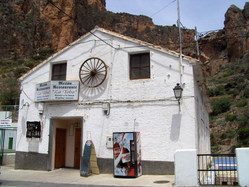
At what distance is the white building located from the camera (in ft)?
35.6

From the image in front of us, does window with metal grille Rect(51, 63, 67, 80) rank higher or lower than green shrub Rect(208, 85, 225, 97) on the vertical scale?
lower

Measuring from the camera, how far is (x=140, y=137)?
36.9 ft

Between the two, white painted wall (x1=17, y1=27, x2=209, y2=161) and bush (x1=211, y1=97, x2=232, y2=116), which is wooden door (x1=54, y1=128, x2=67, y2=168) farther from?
bush (x1=211, y1=97, x2=232, y2=116)

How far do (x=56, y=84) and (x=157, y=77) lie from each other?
16.5 ft

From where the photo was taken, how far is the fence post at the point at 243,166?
769cm

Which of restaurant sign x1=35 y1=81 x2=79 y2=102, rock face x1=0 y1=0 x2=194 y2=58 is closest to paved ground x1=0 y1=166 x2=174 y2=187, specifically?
restaurant sign x1=35 y1=81 x2=79 y2=102

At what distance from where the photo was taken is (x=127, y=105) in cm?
1180

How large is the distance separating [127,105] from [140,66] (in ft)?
6.34

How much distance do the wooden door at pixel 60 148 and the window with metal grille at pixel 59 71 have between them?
275 centimetres

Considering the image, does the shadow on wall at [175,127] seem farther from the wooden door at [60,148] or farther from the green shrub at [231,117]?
the green shrub at [231,117]

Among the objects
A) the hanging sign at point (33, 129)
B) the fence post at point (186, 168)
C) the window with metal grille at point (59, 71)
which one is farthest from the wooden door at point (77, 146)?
the fence post at point (186, 168)

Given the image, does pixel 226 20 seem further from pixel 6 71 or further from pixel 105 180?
pixel 105 180

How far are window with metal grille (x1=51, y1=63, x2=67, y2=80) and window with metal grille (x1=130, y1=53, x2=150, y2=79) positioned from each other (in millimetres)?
3807

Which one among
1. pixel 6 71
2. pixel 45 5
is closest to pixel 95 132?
pixel 6 71
